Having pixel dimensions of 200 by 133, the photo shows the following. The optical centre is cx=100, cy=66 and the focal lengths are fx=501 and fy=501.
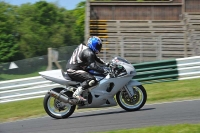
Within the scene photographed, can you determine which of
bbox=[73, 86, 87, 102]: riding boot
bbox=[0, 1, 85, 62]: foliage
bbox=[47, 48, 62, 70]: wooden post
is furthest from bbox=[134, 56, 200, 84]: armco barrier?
bbox=[0, 1, 85, 62]: foliage

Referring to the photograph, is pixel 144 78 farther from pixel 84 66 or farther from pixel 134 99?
pixel 84 66

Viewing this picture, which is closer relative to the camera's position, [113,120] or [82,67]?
[113,120]

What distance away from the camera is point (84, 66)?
10734 millimetres

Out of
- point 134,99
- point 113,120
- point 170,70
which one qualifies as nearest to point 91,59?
point 134,99

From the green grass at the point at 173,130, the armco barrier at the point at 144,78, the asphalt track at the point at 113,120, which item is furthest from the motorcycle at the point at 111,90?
the armco barrier at the point at 144,78

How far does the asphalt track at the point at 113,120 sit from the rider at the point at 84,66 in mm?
692

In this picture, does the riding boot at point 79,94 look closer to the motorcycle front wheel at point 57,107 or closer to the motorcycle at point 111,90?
the motorcycle at point 111,90

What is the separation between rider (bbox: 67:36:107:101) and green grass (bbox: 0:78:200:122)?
1.96m

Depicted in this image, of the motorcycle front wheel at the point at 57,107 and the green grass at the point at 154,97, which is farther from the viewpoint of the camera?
the green grass at the point at 154,97

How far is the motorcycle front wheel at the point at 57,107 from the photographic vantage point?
10844 mm

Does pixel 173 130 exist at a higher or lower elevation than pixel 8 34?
lower

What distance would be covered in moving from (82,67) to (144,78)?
5888 millimetres

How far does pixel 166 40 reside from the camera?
68.0 ft

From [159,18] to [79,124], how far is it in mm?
19872
